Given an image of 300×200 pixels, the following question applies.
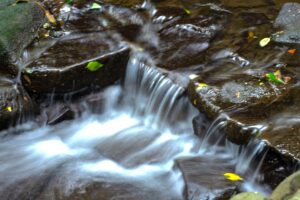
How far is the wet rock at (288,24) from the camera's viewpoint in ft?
20.9

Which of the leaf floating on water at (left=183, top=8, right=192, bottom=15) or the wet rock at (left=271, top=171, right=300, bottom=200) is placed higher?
the leaf floating on water at (left=183, top=8, right=192, bottom=15)

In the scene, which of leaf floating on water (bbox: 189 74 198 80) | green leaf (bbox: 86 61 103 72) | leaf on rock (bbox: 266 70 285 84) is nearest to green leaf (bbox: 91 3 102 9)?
green leaf (bbox: 86 61 103 72)

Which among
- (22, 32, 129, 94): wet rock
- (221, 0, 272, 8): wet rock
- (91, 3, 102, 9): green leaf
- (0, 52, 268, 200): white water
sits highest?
(221, 0, 272, 8): wet rock

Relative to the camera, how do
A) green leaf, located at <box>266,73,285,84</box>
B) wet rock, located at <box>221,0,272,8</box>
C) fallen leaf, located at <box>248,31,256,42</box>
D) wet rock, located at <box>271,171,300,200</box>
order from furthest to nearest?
wet rock, located at <box>221,0,272,8</box>
fallen leaf, located at <box>248,31,256,42</box>
green leaf, located at <box>266,73,285,84</box>
wet rock, located at <box>271,171,300,200</box>

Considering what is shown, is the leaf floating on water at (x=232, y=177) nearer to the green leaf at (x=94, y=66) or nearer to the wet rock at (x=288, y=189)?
the wet rock at (x=288, y=189)

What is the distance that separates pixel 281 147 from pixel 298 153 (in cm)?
18

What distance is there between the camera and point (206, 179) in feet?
15.2

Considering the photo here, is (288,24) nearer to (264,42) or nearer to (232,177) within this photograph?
(264,42)

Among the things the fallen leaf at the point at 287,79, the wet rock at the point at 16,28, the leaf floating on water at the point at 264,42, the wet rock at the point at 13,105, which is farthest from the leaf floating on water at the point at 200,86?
the wet rock at the point at 16,28

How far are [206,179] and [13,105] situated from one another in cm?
298

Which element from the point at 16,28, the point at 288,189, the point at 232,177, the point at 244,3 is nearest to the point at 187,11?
the point at 244,3

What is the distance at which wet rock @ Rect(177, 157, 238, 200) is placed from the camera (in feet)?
14.6

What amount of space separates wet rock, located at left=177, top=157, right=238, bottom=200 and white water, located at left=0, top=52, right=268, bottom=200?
0.52 feet

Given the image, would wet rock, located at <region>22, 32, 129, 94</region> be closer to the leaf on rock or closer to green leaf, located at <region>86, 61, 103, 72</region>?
green leaf, located at <region>86, 61, 103, 72</region>
